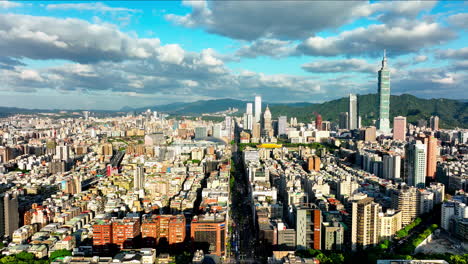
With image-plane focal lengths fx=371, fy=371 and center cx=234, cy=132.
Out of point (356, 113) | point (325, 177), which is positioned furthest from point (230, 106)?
point (325, 177)

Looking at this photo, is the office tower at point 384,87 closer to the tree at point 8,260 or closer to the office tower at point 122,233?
the office tower at point 122,233

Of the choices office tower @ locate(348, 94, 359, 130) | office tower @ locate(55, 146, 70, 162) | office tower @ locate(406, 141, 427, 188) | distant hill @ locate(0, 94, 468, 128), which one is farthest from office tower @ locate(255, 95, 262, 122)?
office tower @ locate(406, 141, 427, 188)

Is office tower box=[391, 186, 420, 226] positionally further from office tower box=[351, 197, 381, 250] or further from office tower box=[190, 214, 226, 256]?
office tower box=[190, 214, 226, 256]

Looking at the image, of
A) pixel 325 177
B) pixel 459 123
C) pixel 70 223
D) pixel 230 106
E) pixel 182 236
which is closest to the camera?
pixel 182 236

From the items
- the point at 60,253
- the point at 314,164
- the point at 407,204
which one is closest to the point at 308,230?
the point at 407,204

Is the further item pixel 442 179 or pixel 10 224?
pixel 442 179

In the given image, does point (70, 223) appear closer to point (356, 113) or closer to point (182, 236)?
point (182, 236)

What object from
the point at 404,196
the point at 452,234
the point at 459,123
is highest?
the point at 459,123
